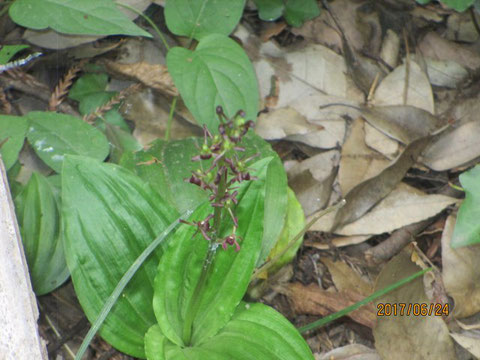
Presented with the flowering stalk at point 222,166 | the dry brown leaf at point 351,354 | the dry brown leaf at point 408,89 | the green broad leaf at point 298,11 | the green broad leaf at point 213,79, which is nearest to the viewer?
the flowering stalk at point 222,166

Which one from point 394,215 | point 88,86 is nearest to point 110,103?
point 88,86

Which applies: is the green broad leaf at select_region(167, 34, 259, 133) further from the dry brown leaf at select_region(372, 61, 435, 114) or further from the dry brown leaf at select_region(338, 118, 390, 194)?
the dry brown leaf at select_region(372, 61, 435, 114)

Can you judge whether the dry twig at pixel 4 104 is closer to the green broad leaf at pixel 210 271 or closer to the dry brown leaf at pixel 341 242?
the green broad leaf at pixel 210 271

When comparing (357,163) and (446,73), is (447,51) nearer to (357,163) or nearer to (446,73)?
(446,73)

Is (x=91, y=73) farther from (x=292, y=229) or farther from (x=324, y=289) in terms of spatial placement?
(x=324, y=289)

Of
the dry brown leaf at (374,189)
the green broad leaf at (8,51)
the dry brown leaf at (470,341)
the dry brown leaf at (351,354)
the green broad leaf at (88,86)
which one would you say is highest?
the green broad leaf at (8,51)

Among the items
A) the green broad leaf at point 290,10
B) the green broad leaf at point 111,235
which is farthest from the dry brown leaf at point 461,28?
the green broad leaf at point 111,235
